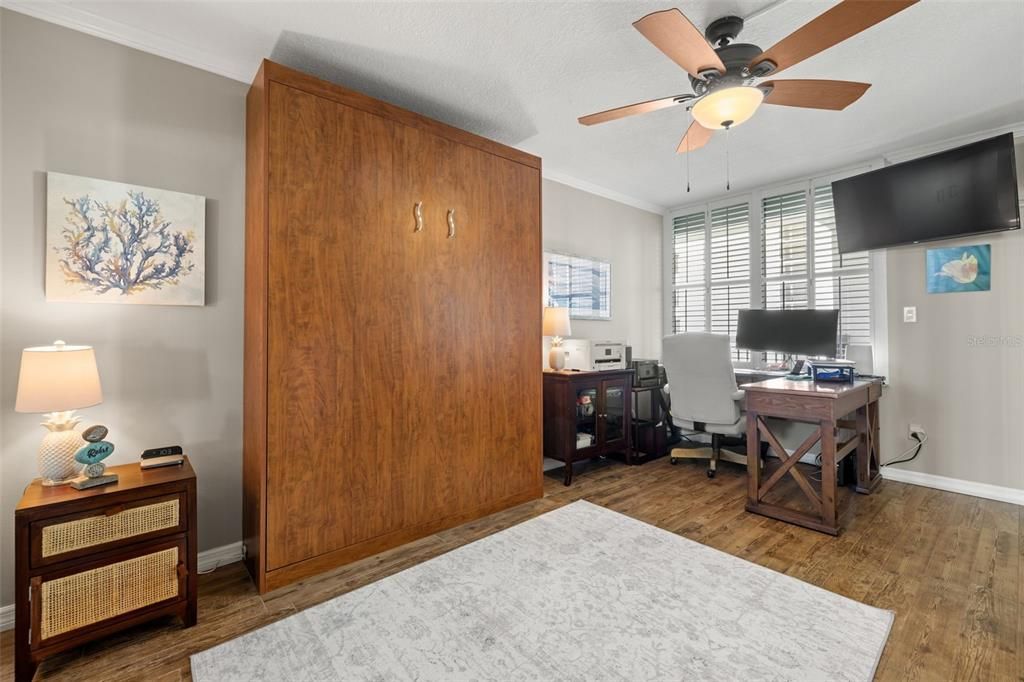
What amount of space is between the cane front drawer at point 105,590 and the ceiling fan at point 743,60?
2.62m

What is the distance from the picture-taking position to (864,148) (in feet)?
11.3

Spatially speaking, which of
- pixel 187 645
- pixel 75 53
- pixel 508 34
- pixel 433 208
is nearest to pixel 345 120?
pixel 433 208

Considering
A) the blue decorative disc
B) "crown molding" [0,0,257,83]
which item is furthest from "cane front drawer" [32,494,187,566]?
"crown molding" [0,0,257,83]

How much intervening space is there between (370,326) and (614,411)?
7.58 ft

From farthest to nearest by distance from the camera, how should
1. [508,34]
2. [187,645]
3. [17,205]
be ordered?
[508,34], [17,205], [187,645]

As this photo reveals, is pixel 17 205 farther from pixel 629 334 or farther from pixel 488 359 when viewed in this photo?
pixel 629 334

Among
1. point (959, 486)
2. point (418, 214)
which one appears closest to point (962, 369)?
point (959, 486)

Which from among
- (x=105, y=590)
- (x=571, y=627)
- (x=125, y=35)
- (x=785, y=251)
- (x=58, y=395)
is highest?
(x=125, y=35)

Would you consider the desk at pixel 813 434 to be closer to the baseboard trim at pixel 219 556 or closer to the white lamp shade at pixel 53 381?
the baseboard trim at pixel 219 556

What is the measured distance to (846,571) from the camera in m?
2.20

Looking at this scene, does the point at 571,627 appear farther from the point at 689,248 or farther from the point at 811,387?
the point at 689,248

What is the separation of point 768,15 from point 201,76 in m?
2.66

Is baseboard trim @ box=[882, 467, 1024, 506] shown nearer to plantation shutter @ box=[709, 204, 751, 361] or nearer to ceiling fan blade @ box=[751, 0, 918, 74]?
plantation shutter @ box=[709, 204, 751, 361]

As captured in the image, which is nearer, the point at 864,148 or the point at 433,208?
the point at 433,208
